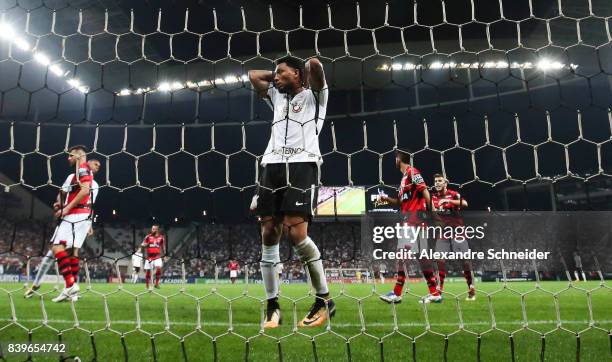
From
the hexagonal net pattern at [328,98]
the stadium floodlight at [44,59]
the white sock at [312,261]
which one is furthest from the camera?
the hexagonal net pattern at [328,98]

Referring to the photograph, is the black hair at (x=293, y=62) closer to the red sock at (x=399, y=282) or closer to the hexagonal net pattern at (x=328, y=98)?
the red sock at (x=399, y=282)

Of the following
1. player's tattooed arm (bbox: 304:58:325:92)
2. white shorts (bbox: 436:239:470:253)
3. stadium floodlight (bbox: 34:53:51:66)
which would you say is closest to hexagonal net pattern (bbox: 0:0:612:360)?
stadium floodlight (bbox: 34:53:51:66)

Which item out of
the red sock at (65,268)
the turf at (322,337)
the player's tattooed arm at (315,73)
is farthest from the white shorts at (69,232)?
the player's tattooed arm at (315,73)

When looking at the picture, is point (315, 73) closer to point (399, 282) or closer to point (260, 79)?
point (260, 79)

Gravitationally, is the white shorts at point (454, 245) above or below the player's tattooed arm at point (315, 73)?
below

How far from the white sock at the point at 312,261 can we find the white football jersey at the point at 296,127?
557 mm

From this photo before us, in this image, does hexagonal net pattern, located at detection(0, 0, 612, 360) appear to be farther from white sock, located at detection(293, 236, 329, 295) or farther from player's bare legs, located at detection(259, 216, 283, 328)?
white sock, located at detection(293, 236, 329, 295)

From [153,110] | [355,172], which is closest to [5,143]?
[153,110]

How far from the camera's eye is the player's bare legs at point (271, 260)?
2.95 meters

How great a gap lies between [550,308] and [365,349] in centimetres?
A: 338

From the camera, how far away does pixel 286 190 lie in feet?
9.32

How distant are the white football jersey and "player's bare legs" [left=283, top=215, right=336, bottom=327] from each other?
42cm

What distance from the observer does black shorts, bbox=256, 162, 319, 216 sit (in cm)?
281

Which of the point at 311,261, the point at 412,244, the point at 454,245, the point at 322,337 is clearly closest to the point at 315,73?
the point at 311,261
